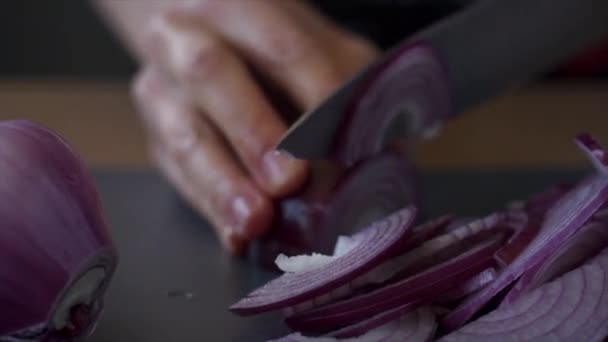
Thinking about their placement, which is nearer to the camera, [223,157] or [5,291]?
[5,291]

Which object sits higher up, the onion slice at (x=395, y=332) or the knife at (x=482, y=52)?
the knife at (x=482, y=52)

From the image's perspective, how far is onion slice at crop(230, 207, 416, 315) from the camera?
0.84 m

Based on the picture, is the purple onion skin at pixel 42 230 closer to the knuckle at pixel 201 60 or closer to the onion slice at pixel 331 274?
the onion slice at pixel 331 274

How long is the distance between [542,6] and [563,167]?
405mm

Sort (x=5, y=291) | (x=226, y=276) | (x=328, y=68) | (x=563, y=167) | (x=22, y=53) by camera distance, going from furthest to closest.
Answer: (x=22, y=53), (x=563, y=167), (x=328, y=68), (x=226, y=276), (x=5, y=291)

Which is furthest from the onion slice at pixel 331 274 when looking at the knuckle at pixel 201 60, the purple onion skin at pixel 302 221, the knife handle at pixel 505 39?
the knuckle at pixel 201 60

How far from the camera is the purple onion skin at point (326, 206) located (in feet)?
3.76

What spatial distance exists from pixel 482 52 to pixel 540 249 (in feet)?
1.65

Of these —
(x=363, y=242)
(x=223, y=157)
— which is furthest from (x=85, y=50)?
(x=363, y=242)

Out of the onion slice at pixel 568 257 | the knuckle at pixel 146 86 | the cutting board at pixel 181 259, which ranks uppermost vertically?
the onion slice at pixel 568 257

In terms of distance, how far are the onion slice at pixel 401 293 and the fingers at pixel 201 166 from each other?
1.05ft

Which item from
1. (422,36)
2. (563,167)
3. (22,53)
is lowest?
(22,53)

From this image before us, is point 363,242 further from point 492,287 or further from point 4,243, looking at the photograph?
point 4,243

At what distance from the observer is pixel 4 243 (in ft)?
2.35
